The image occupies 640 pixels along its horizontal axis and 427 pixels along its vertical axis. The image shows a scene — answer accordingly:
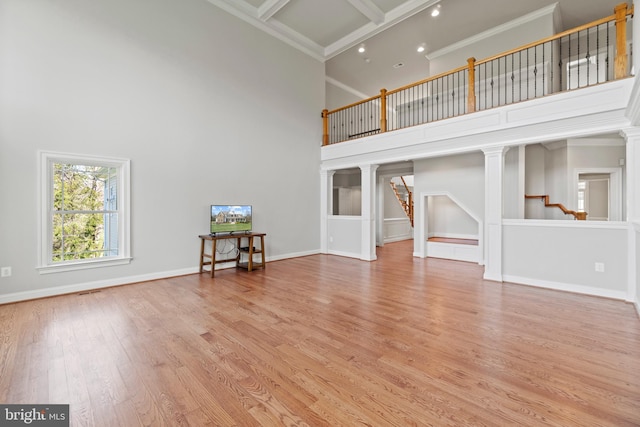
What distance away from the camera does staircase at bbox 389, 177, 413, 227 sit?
10695 mm

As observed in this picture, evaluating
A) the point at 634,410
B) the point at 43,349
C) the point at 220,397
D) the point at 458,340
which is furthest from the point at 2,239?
the point at 634,410

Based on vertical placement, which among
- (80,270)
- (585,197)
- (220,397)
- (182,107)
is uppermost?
(182,107)

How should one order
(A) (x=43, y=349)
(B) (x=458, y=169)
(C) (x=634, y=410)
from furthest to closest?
(B) (x=458, y=169)
(A) (x=43, y=349)
(C) (x=634, y=410)

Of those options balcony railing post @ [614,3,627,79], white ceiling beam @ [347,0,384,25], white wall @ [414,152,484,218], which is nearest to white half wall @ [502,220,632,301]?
white wall @ [414,152,484,218]

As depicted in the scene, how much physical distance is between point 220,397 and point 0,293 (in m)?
3.85

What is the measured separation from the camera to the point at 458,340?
2580 mm

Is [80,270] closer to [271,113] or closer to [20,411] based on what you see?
[20,411]

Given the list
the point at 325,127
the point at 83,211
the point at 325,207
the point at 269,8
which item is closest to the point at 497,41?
the point at 325,127

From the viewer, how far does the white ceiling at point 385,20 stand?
582cm

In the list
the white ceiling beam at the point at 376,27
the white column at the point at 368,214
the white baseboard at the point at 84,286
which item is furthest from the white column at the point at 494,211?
the white baseboard at the point at 84,286

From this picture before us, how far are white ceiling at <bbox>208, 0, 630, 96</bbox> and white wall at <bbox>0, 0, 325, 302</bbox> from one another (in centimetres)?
39

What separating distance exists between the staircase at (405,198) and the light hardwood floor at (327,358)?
Answer: 6.85 meters

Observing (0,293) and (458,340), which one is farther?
(0,293)

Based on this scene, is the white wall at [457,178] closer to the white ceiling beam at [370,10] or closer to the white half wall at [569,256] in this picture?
the white half wall at [569,256]
